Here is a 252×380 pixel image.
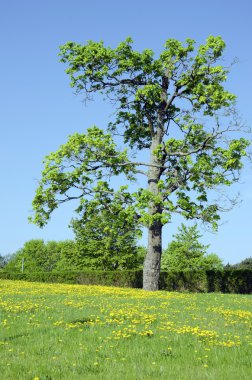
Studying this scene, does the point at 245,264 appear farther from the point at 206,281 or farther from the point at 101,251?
the point at 206,281

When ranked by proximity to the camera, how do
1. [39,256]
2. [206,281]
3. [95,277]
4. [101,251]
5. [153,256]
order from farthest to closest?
[39,256] → [101,251] → [95,277] → [206,281] → [153,256]

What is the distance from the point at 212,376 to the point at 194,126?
2469 cm

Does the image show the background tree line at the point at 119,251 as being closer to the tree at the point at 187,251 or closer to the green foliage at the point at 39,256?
the tree at the point at 187,251

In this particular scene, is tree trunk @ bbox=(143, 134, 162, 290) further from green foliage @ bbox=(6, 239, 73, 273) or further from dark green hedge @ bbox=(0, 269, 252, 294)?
green foliage @ bbox=(6, 239, 73, 273)

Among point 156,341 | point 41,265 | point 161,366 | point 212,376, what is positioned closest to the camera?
point 212,376

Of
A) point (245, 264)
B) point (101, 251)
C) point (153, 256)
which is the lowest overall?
point (153, 256)

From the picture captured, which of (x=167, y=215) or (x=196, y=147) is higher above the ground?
(x=196, y=147)

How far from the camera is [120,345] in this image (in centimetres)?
1008

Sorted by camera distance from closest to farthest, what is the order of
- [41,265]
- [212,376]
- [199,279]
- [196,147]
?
[212,376], [196,147], [199,279], [41,265]

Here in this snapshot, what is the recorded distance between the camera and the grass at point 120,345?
8195 mm

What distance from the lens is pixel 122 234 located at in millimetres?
64500

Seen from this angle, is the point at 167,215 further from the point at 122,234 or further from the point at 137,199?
the point at 122,234

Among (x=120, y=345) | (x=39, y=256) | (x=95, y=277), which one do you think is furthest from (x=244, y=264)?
(x=120, y=345)

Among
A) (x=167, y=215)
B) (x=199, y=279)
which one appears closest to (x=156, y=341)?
(x=167, y=215)
